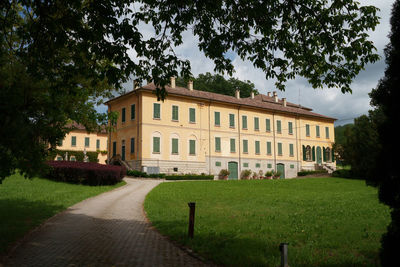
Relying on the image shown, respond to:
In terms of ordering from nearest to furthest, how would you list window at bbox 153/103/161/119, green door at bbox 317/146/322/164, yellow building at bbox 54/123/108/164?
window at bbox 153/103/161/119 < yellow building at bbox 54/123/108/164 < green door at bbox 317/146/322/164

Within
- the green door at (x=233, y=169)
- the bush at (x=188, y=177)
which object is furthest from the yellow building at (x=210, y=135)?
the bush at (x=188, y=177)

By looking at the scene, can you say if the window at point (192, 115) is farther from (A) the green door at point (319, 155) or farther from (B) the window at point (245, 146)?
(A) the green door at point (319, 155)

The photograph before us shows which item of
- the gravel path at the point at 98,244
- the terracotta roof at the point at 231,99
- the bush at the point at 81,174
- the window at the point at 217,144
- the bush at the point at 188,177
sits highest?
the terracotta roof at the point at 231,99

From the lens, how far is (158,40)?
8.28 metres

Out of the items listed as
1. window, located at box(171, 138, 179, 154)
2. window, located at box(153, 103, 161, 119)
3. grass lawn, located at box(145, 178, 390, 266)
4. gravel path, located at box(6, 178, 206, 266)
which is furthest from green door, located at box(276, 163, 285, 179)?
gravel path, located at box(6, 178, 206, 266)

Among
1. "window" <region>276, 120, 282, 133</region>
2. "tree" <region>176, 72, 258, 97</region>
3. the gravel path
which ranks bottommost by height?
the gravel path

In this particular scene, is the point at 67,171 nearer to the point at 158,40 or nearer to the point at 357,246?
the point at 158,40

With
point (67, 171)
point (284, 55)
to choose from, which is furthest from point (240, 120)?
point (284, 55)

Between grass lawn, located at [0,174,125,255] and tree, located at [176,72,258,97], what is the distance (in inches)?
1349

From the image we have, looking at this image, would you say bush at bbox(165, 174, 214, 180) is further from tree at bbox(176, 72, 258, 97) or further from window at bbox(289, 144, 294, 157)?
tree at bbox(176, 72, 258, 97)

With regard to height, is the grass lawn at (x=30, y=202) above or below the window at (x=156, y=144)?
below

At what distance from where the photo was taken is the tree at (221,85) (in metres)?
55.6

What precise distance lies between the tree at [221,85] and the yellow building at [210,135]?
1159 cm

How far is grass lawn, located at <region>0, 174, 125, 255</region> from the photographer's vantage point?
9480 mm
